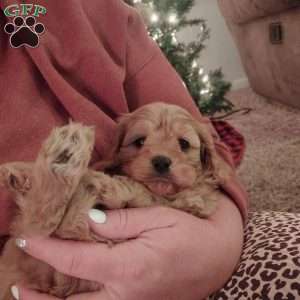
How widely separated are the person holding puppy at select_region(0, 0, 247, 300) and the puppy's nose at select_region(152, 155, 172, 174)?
100mm

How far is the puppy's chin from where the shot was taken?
1.03m

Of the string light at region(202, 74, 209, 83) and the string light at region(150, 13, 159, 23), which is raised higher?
the string light at region(150, 13, 159, 23)

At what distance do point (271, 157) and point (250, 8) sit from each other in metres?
1.39

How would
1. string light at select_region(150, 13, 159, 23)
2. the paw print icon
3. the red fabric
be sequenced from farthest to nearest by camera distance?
string light at select_region(150, 13, 159, 23)
the red fabric
the paw print icon

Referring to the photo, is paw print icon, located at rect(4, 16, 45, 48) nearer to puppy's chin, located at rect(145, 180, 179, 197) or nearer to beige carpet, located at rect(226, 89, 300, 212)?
puppy's chin, located at rect(145, 180, 179, 197)

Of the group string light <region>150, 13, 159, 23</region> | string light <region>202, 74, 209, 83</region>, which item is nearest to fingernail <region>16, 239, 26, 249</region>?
string light <region>150, 13, 159, 23</region>

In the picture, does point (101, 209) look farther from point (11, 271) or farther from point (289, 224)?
point (289, 224)

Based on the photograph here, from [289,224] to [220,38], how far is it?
442 cm

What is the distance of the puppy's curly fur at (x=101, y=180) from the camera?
2.77 ft

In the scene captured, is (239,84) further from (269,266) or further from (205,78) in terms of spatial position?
(269,266)

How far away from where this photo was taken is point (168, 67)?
1366 millimetres

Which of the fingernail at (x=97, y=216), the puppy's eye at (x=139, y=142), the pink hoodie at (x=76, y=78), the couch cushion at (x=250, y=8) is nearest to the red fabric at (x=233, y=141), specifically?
the pink hoodie at (x=76, y=78)

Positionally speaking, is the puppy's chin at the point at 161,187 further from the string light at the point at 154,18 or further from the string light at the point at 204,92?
the string light at the point at 204,92

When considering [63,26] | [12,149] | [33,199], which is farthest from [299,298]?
[63,26]
